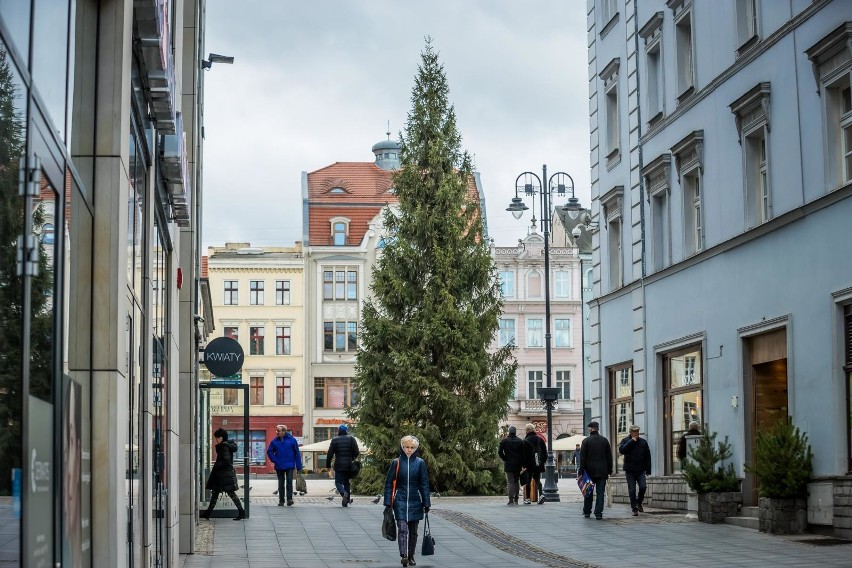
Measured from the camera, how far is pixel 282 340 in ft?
276

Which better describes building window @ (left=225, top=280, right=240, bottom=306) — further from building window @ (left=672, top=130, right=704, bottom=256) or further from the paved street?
building window @ (left=672, top=130, right=704, bottom=256)

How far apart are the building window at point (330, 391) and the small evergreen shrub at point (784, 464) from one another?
206ft

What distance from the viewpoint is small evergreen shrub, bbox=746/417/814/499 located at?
19.5m

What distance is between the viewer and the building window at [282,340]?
84.1 meters

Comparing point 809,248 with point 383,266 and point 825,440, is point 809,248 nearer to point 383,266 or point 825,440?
point 825,440

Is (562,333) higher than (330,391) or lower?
higher

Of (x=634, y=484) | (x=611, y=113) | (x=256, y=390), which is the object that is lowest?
(x=634, y=484)

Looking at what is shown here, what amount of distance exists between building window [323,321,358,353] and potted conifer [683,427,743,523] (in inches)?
2359

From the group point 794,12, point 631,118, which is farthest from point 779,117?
point 631,118

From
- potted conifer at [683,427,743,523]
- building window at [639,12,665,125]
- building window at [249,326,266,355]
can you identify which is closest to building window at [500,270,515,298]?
building window at [249,326,266,355]

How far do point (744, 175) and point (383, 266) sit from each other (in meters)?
20.1

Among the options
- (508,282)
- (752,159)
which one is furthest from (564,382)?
(752,159)

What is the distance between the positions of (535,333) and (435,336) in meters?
44.4

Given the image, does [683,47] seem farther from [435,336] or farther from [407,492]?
[435,336]
